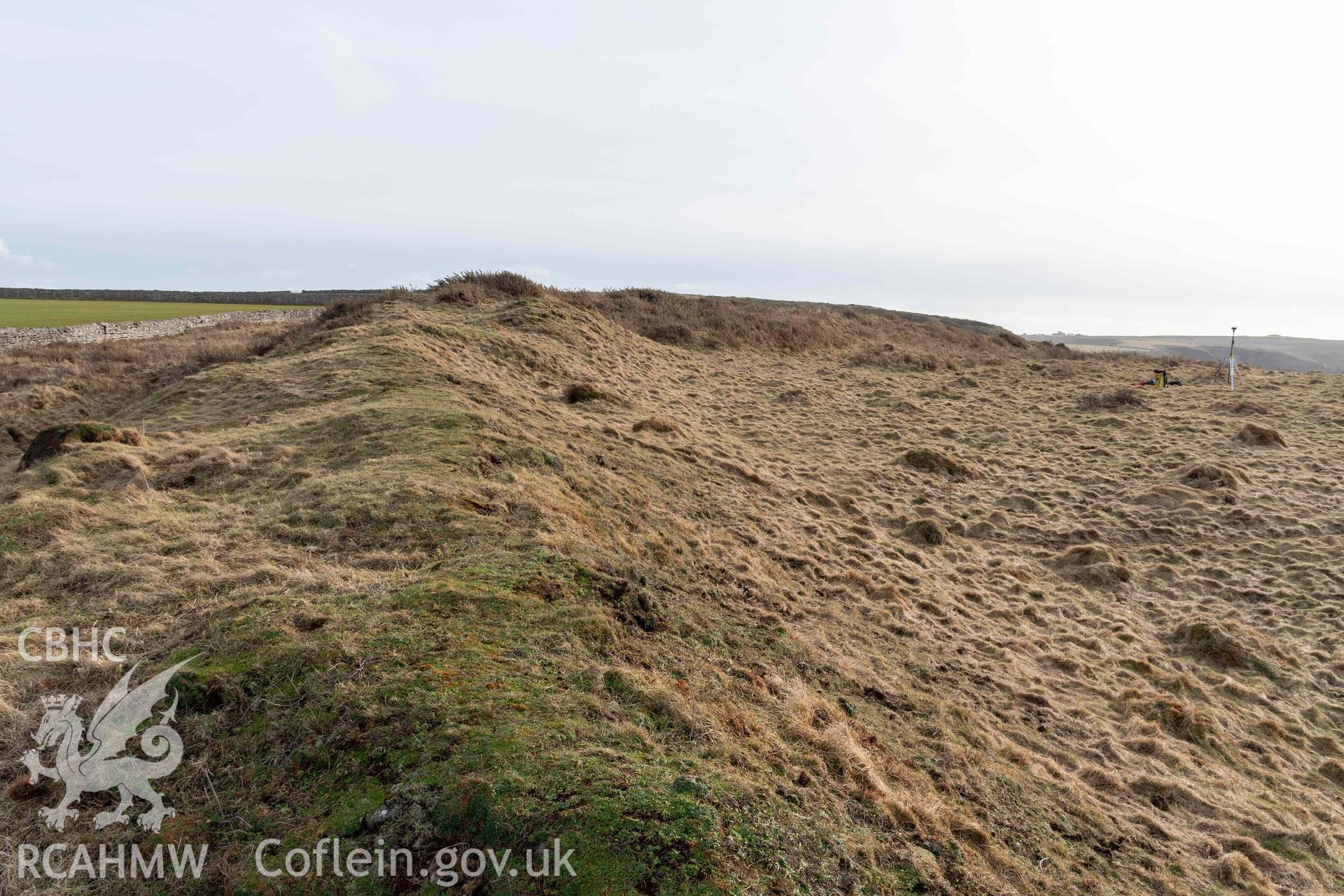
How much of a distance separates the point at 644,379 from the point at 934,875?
16985 mm

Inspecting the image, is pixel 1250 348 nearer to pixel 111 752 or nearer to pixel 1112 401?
pixel 1112 401

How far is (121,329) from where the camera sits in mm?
25750

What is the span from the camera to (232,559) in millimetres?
5676

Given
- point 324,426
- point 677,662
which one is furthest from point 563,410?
point 677,662

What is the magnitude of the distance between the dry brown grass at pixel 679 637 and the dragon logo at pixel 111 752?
4.8 inches

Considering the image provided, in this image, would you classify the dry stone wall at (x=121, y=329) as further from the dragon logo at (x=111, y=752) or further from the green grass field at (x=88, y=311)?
the dragon logo at (x=111, y=752)

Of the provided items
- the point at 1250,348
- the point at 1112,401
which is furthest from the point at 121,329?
the point at 1250,348

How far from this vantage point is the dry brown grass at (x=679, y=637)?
3.37 metres

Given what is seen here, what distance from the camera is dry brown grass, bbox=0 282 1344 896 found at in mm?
3369

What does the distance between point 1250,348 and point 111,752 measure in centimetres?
12638

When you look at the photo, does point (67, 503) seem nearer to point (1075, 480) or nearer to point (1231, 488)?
point (1075, 480)

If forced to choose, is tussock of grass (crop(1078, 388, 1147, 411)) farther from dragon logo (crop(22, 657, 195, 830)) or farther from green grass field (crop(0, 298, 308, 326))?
green grass field (crop(0, 298, 308, 326))

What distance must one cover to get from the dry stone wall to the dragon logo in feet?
67.9

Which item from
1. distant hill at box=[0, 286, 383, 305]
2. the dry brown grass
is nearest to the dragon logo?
the dry brown grass
